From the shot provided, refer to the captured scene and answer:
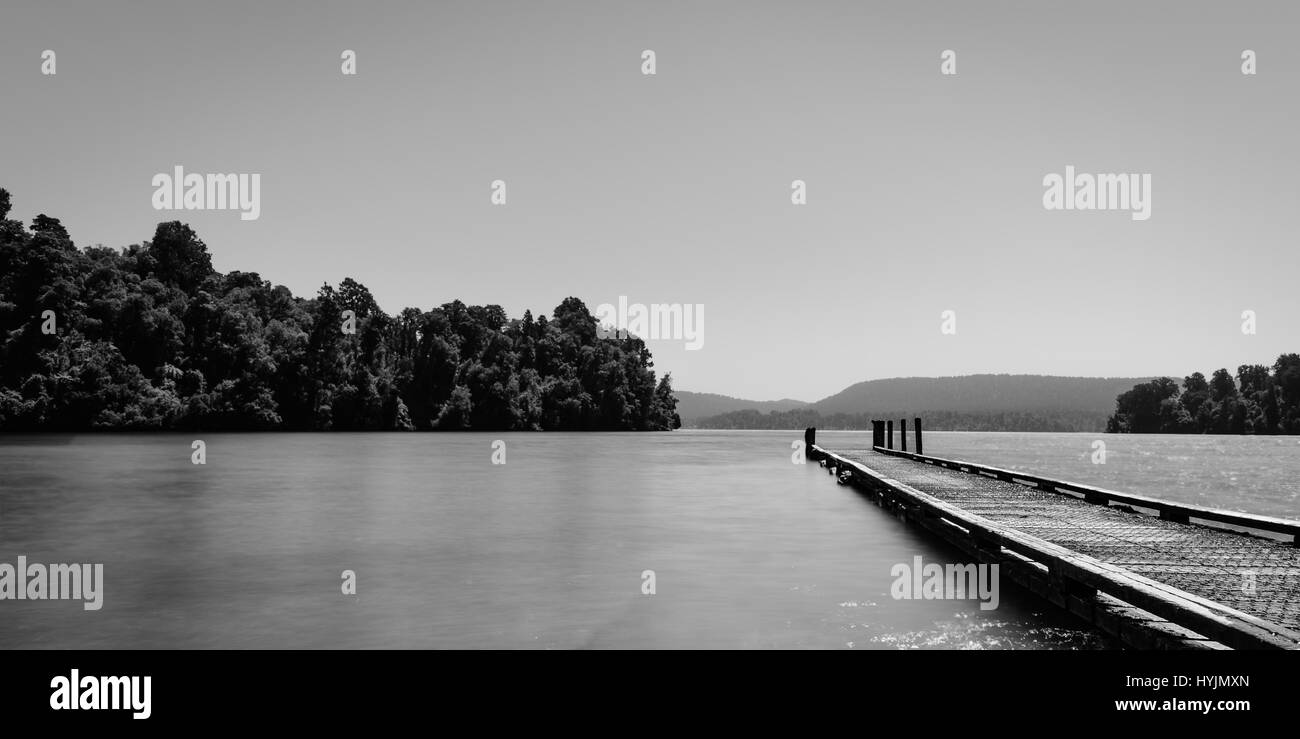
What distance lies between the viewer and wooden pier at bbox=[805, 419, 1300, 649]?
8.05m

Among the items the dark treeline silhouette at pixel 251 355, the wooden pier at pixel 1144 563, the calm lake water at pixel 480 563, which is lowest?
the calm lake water at pixel 480 563

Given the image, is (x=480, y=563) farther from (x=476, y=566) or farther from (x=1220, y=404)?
(x=1220, y=404)

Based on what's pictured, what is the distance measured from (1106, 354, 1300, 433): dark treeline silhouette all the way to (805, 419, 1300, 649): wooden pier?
6518 inches

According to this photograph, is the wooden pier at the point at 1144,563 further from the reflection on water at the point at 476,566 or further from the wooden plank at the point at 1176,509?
the reflection on water at the point at 476,566

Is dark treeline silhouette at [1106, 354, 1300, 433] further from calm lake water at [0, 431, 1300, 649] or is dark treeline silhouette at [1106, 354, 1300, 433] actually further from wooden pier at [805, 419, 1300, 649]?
wooden pier at [805, 419, 1300, 649]

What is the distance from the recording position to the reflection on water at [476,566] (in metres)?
11.3

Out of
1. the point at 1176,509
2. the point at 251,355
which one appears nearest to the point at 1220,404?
the point at 251,355

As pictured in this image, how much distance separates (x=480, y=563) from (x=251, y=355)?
8658 cm

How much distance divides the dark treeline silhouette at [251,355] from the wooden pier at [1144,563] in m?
82.9

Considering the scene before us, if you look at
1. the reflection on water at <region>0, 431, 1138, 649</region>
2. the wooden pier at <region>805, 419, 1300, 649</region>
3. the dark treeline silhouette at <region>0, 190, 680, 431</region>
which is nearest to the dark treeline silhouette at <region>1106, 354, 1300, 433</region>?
the dark treeline silhouette at <region>0, 190, 680, 431</region>

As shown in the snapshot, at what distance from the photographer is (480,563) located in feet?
56.3

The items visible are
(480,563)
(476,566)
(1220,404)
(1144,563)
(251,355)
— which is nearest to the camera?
(1144,563)

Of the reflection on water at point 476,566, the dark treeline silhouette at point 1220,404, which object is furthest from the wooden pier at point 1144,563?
the dark treeline silhouette at point 1220,404
